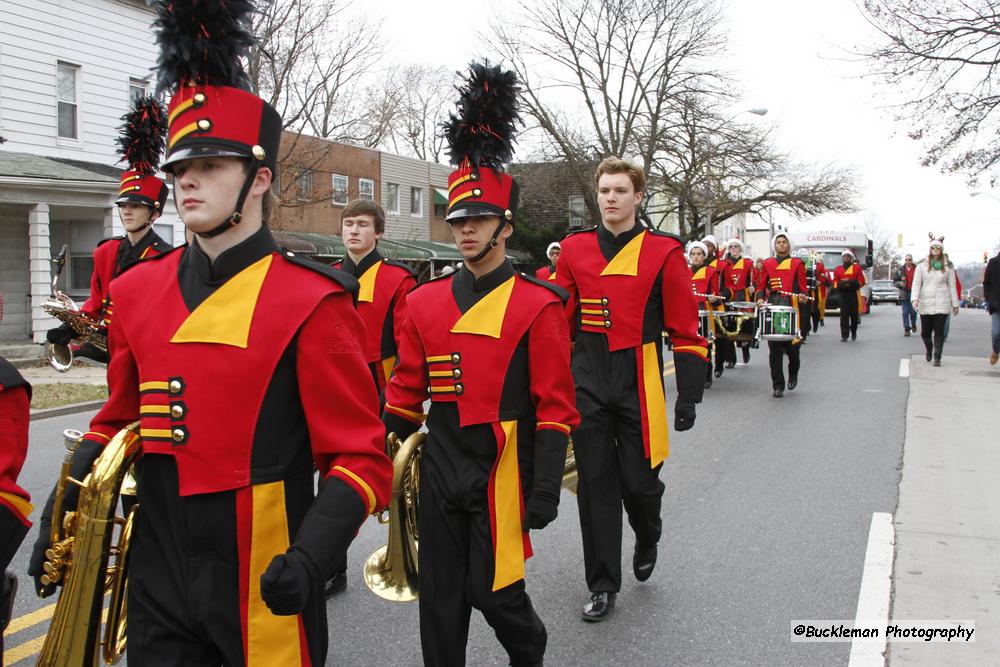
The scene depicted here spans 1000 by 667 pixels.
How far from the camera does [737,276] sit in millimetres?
15211

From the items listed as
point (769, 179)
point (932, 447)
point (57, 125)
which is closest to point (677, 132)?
point (769, 179)

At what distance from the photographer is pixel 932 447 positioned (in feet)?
29.8

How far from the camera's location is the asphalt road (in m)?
4.43

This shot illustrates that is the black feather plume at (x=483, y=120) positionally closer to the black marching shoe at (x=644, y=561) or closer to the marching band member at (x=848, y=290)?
the black marching shoe at (x=644, y=561)

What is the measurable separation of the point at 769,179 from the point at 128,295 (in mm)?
34900

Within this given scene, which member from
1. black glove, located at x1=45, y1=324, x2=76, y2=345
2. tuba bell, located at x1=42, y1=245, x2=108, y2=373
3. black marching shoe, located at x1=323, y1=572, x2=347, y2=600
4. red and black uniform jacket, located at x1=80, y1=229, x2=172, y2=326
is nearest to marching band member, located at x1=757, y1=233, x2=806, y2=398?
red and black uniform jacket, located at x1=80, y1=229, x2=172, y2=326

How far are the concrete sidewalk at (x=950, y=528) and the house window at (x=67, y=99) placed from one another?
16802mm

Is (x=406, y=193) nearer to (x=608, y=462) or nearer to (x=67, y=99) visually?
(x=67, y=99)

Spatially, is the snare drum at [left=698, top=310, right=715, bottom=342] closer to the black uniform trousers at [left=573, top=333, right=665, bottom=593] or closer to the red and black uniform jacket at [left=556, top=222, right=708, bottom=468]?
the red and black uniform jacket at [left=556, top=222, right=708, bottom=468]

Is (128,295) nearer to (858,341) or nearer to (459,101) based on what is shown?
(459,101)

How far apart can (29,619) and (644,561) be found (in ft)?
10.6

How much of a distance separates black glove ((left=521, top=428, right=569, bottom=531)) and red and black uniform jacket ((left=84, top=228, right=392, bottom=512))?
115 cm

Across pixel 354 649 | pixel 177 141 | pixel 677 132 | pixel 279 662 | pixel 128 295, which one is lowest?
pixel 354 649

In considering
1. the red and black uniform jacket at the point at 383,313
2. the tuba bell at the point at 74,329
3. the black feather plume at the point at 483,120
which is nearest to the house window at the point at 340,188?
the tuba bell at the point at 74,329
